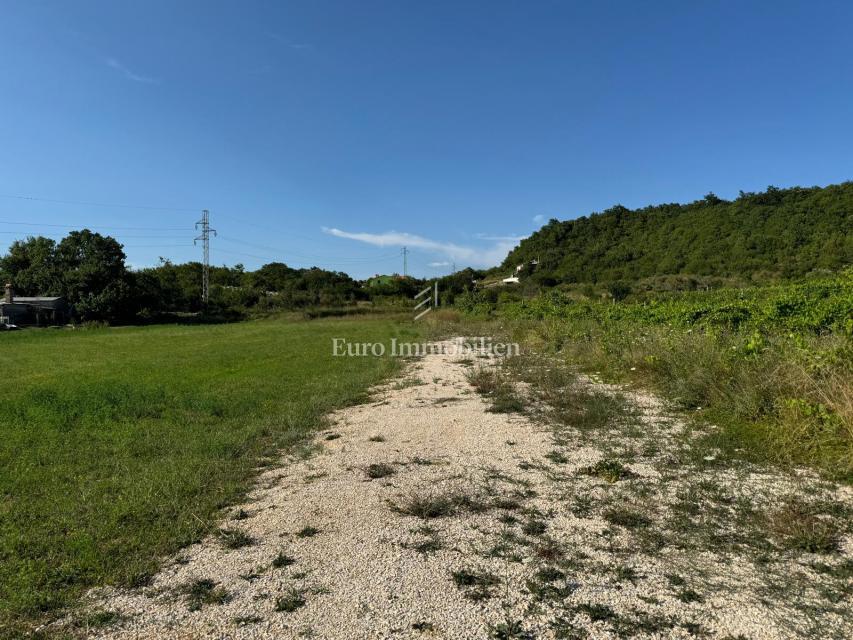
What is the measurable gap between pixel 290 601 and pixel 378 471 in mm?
1731

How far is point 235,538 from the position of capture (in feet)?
9.18

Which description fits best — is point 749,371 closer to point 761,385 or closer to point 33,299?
point 761,385

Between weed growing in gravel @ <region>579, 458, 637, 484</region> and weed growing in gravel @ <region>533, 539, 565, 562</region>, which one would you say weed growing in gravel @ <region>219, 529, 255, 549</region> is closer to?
weed growing in gravel @ <region>533, 539, 565, 562</region>

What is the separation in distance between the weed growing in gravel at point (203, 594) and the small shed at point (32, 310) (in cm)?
A: 3540

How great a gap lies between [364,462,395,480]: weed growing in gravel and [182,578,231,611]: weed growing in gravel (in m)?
1.56

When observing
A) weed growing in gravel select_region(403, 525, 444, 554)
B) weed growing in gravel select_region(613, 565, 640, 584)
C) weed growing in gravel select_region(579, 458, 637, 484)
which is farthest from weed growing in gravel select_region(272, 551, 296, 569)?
weed growing in gravel select_region(579, 458, 637, 484)

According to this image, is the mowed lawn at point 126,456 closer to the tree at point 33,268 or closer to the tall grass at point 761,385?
the tall grass at point 761,385

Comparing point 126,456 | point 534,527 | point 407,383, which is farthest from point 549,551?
point 407,383

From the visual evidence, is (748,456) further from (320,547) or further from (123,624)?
(123,624)

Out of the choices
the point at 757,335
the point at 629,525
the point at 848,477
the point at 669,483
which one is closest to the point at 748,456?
the point at 848,477

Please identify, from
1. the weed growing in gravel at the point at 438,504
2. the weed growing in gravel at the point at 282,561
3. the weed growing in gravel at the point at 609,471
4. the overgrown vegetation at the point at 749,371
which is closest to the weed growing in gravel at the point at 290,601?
the weed growing in gravel at the point at 282,561

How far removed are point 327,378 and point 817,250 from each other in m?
37.5

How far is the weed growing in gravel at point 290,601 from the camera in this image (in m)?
2.12

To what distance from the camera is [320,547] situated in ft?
8.79
